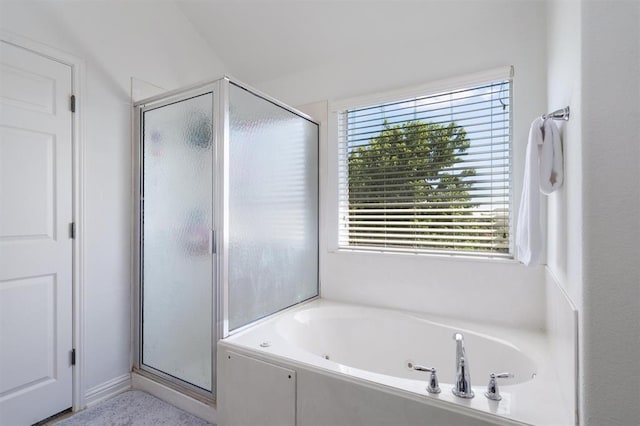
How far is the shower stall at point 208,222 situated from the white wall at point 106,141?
0.09m

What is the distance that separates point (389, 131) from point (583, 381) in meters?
1.79

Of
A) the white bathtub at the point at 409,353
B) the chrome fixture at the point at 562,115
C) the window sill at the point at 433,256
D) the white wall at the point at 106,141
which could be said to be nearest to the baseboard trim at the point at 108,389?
the white wall at the point at 106,141

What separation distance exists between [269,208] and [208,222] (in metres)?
0.43

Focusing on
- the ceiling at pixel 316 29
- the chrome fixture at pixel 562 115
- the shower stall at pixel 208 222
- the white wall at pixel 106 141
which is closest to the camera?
the chrome fixture at pixel 562 115

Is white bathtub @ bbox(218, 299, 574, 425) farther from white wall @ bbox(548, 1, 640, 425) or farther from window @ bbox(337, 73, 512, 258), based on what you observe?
window @ bbox(337, 73, 512, 258)

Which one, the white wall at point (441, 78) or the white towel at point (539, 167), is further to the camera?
the white wall at point (441, 78)

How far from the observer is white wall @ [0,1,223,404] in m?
1.94

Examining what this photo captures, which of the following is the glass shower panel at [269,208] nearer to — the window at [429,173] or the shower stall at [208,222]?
the shower stall at [208,222]

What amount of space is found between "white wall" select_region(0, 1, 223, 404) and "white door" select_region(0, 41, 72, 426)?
0.11 m

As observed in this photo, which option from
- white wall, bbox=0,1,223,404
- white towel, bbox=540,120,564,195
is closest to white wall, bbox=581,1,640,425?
white towel, bbox=540,120,564,195

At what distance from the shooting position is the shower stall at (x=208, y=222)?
1.82 meters

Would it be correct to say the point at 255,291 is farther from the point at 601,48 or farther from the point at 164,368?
the point at 601,48

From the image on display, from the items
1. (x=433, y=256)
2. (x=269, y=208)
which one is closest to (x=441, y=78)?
(x=433, y=256)

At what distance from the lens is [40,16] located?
1.78 meters
